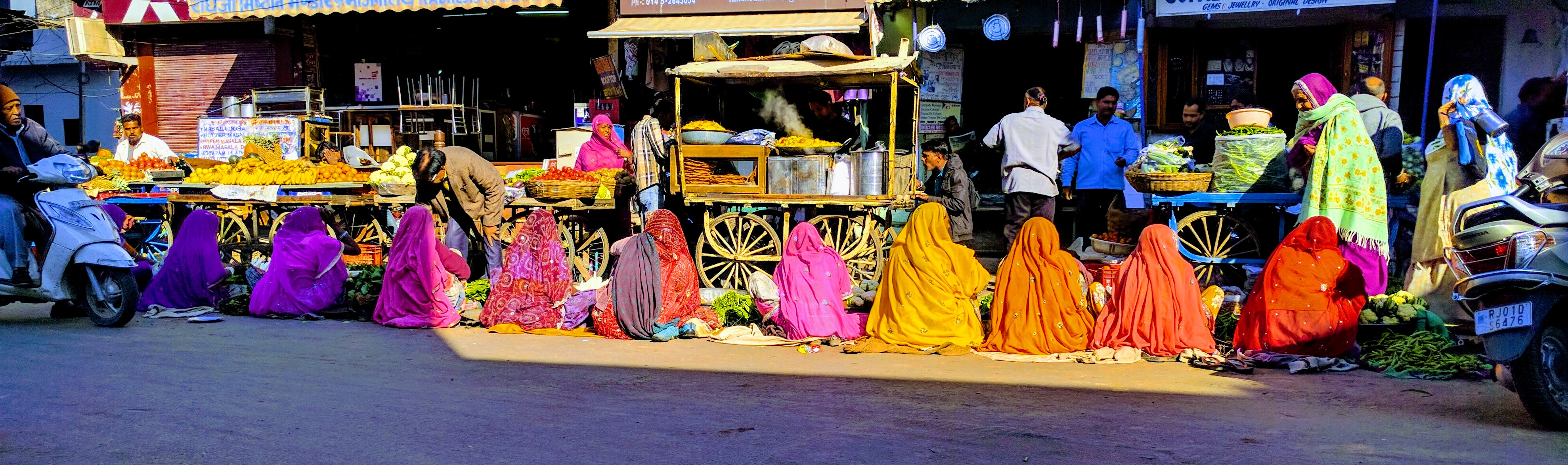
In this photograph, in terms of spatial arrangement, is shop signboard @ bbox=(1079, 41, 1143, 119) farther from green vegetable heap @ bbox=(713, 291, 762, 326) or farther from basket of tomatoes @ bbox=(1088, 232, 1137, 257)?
green vegetable heap @ bbox=(713, 291, 762, 326)

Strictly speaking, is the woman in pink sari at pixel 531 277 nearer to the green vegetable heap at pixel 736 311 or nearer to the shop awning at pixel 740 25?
the green vegetable heap at pixel 736 311

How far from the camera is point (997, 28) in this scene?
10688mm

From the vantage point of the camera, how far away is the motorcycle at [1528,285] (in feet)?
13.8

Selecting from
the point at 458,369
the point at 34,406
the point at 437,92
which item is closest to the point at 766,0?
the point at 437,92

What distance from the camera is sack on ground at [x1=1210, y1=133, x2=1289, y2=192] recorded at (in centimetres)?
752

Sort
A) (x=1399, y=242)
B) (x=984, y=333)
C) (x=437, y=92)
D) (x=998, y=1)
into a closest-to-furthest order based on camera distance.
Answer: (x=984, y=333)
(x=1399, y=242)
(x=998, y=1)
(x=437, y=92)

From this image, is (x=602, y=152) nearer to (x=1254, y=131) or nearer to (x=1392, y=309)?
(x=1254, y=131)

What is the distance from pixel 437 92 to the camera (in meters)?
13.5

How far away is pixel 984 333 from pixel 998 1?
524 cm

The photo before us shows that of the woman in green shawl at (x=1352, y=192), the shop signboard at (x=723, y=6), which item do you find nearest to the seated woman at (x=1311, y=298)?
the woman in green shawl at (x=1352, y=192)

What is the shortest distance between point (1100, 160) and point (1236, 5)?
228 centimetres

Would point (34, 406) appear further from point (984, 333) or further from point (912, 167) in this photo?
point (912, 167)

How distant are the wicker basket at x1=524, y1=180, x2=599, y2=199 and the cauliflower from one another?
21.2ft

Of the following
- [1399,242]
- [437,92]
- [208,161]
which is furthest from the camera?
[437,92]
